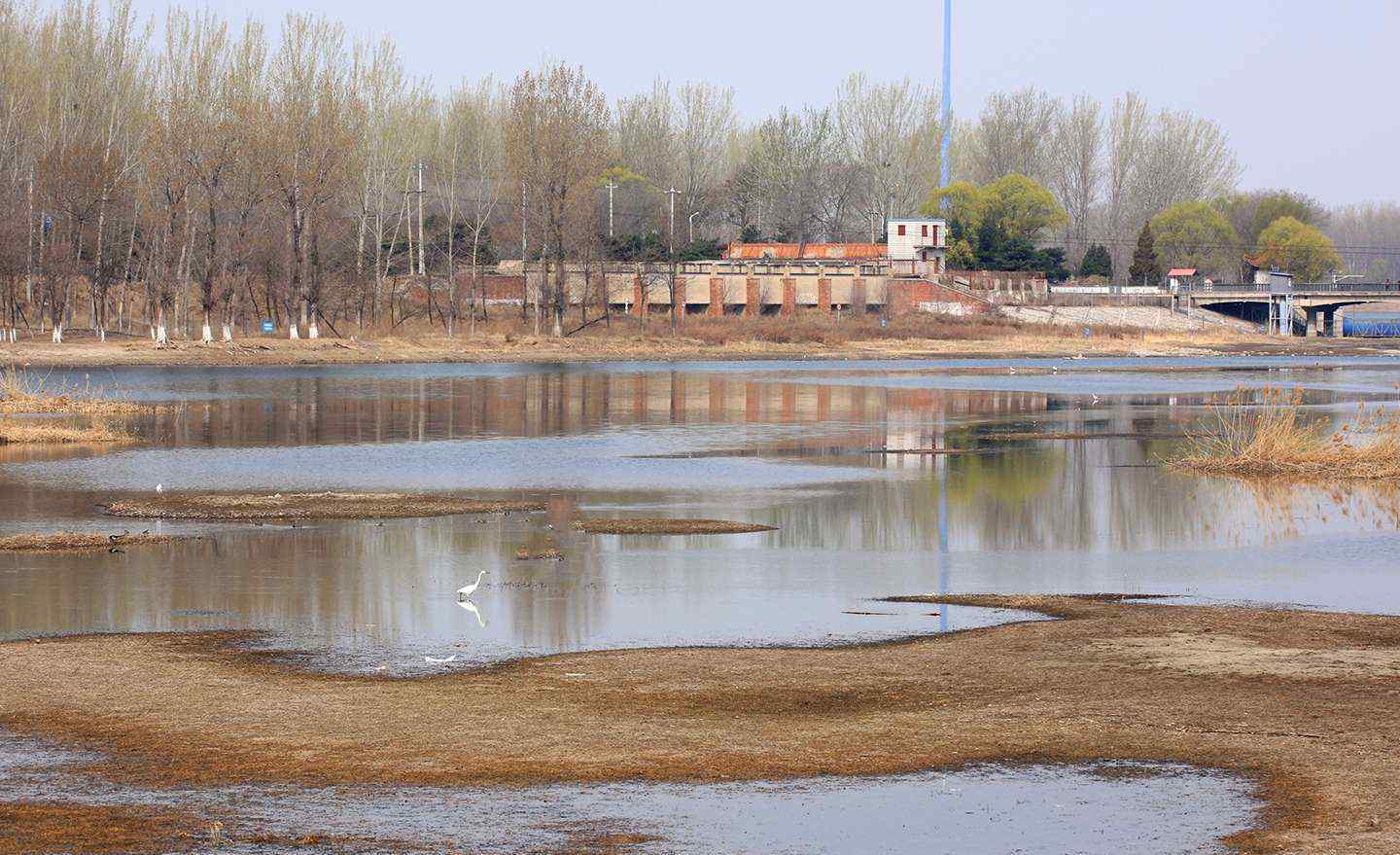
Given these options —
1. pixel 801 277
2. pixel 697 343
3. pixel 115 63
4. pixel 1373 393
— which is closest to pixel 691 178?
pixel 801 277

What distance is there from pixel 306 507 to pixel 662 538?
643 centimetres

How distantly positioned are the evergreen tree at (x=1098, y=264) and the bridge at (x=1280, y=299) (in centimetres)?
630

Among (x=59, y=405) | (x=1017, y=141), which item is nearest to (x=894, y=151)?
(x=1017, y=141)

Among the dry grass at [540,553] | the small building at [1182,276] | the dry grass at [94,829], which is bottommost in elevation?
the dry grass at [540,553]

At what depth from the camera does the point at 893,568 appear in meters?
21.6

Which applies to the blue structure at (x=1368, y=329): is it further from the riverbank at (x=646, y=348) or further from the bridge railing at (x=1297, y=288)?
the riverbank at (x=646, y=348)

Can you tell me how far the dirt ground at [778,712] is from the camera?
36.5 ft

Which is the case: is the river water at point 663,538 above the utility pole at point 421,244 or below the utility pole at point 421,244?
below

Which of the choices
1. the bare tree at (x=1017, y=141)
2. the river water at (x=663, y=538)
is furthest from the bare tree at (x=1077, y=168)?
the river water at (x=663, y=538)

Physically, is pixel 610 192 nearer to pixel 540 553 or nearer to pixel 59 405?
pixel 59 405

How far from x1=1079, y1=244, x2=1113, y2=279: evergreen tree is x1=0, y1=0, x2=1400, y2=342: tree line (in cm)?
378

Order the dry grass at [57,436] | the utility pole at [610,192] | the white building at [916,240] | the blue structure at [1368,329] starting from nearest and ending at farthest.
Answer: the dry grass at [57,436]
the utility pole at [610,192]
the white building at [916,240]
the blue structure at [1368,329]

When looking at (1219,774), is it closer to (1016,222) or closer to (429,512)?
(429,512)

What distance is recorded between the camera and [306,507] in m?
27.1
